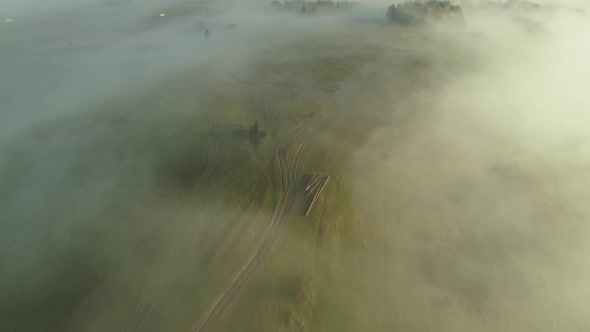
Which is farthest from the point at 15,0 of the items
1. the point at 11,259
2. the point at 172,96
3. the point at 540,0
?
the point at 540,0

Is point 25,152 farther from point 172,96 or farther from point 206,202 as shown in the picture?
point 206,202

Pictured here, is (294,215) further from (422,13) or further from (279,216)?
(422,13)

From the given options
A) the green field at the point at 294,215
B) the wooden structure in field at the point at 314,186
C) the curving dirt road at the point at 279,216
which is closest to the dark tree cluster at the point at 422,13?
the green field at the point at 294,215

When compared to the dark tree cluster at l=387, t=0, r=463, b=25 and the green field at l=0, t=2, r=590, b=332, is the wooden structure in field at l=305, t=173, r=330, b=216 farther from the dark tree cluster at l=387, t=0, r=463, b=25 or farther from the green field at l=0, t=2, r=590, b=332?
the dark tree cluster at l=387, t=0, r=463, b=25

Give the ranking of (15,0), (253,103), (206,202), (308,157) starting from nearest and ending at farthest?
(206,202) < (308,157) < (253,103) < (15,0)

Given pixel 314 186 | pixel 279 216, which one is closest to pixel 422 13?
pixel 314 186

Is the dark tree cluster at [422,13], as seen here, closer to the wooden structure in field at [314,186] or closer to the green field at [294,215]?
the green field at [294,215]
